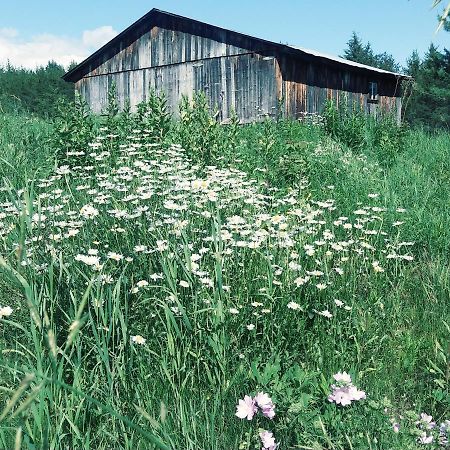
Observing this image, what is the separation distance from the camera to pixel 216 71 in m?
18.9

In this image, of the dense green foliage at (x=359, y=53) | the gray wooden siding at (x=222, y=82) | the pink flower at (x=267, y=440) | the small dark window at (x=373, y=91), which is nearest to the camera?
the pink flower at (x=267, y=440)

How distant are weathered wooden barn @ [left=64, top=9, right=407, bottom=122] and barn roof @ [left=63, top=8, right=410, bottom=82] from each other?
32 mm

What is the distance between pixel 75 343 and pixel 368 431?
119cm

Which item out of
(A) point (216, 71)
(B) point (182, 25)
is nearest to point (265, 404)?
(A) point (216, 71)

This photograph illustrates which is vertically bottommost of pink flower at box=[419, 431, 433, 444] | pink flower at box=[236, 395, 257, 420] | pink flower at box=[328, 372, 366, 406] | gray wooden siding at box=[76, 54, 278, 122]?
pink flower at box=[419, 431, 433, 444]

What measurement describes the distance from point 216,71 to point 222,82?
43 cm

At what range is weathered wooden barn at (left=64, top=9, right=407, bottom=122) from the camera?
18.0 metres

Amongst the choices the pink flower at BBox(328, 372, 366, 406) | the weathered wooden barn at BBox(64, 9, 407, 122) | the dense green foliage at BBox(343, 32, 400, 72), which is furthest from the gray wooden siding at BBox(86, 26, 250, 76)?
the dense green foliage at BBox(343, 32, 400, 72)

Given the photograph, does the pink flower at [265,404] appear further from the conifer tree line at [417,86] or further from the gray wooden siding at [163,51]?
the conifer tree line at [417,86]

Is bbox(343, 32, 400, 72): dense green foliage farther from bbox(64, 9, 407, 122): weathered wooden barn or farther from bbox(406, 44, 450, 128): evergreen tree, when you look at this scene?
bbox(64, 9, 407, 122): weathered wooden barn

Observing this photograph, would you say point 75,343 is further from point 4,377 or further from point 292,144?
point 292,144

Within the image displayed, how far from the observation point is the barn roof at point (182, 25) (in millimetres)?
17709

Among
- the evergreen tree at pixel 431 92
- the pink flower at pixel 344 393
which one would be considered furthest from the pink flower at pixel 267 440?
the evergreen tree at pixel 431 92

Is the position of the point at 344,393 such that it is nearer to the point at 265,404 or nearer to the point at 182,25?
the point at 265,404
